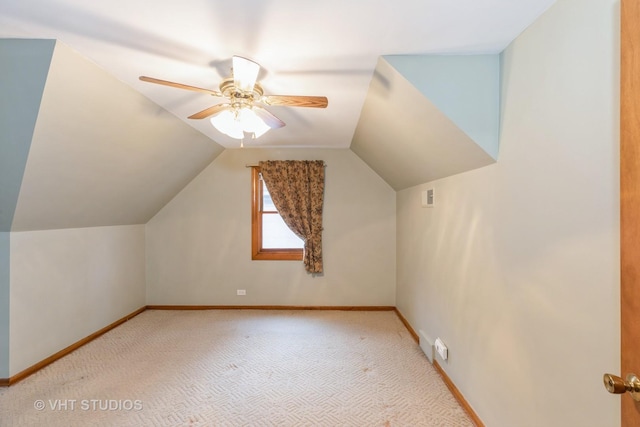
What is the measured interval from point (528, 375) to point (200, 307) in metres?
3.75

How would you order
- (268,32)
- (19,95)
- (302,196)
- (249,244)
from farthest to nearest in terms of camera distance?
(249,244), (302,196), (19,95), (268,32)

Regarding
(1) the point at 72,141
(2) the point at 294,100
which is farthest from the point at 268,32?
(1) the point at 72,141

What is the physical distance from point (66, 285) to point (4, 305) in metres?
0.52

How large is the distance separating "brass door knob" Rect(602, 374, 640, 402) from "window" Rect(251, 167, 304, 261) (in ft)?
10.9

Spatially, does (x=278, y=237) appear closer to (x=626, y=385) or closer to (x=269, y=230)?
(x=269, y=230)

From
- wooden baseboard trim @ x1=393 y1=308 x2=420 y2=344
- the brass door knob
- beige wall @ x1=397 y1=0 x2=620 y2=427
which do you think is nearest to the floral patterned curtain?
wooden baseboard trim @ x1=393 y1=308 x2=420 y2=344

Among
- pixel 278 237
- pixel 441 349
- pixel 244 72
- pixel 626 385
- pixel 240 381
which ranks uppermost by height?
pixel 244 72

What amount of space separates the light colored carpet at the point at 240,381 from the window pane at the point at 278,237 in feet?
3.67

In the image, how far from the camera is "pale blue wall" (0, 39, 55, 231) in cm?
147

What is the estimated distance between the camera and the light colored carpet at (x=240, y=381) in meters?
1.88

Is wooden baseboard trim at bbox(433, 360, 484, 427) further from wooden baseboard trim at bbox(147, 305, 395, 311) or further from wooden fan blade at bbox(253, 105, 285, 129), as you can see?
wooden fan blade at bbox(253, 105, 285, 129)

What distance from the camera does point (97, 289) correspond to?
3.10 m

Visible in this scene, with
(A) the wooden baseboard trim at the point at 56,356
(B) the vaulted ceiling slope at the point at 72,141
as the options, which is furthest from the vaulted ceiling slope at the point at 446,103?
(A) the wooden baseboard trim at the point at 56,356

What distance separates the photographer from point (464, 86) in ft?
5.30
